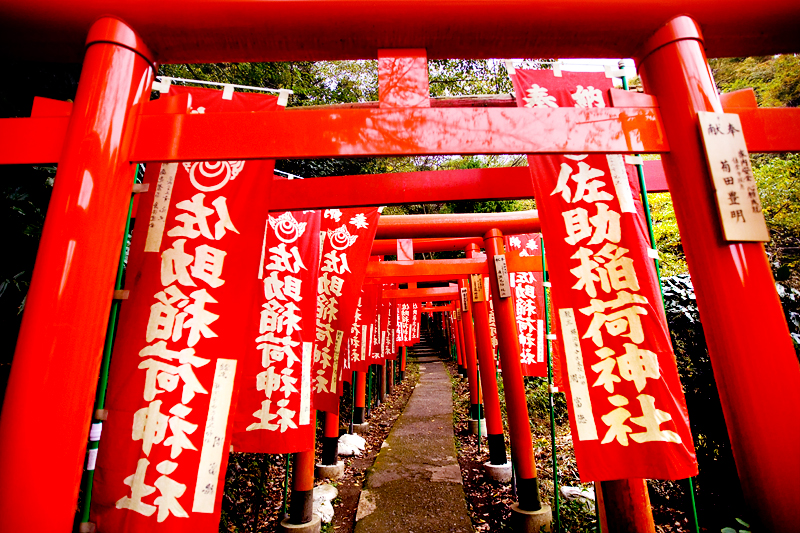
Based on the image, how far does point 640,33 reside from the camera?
2576mm

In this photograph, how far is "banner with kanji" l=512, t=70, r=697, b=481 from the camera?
263 cm

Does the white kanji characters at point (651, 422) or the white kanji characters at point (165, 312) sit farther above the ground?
the white kanji characters at point (165, 312)

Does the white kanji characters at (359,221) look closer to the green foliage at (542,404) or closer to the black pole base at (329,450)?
the black pole base at (329,450)

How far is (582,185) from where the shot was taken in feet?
10.4

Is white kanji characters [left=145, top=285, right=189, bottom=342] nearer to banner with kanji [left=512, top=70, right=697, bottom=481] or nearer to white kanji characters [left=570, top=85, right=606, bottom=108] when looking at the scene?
banner with kanji [left=512, top=70, right=697, bottom=481]

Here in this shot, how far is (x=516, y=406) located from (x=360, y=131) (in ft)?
17.2

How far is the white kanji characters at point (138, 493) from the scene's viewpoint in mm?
2240

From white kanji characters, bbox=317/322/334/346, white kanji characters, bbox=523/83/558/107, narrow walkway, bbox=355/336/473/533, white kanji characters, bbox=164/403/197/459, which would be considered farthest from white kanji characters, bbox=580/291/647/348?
narrow walkway, bbox=355/336/473/533

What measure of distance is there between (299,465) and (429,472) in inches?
146

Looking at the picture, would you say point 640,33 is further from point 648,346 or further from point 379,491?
point 379,491

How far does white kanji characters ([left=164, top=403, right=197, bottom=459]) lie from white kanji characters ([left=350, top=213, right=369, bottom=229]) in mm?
3478

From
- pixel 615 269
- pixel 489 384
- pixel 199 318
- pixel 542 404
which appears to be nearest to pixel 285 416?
pixel 199 318

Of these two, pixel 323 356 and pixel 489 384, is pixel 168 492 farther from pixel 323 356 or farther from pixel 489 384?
pixel 489 384

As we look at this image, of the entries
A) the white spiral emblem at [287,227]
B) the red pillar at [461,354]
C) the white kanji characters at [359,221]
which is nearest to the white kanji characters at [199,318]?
the white spiral emblem at [287,227]
